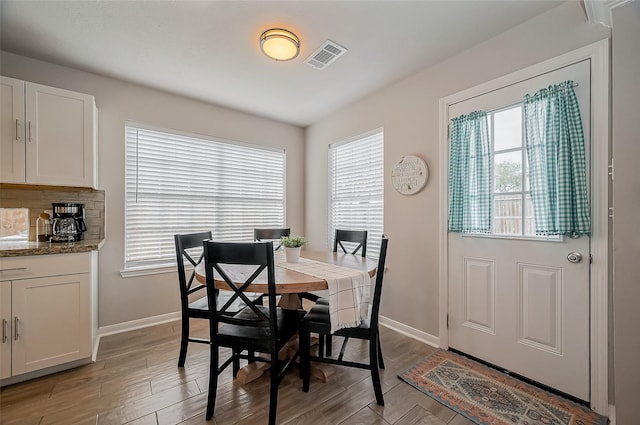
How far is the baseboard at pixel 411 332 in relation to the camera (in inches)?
99.3

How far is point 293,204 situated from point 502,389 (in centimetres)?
313

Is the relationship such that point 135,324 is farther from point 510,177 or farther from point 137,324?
point 510,177

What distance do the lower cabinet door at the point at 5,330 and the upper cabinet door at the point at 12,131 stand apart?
0.84 metres

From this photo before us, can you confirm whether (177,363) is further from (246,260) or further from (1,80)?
(1,80)

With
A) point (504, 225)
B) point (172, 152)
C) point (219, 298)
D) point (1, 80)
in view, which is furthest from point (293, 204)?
point (1, 80)

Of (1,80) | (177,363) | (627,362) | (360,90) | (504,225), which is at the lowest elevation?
(177,363)

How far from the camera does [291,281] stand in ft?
5.27

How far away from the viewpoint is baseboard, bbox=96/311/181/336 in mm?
2701

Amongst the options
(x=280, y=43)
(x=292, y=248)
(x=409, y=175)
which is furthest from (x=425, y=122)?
(x=292, y=248)

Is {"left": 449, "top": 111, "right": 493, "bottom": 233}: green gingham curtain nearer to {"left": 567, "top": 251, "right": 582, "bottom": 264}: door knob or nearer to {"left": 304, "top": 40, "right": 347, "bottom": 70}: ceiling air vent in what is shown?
{"left": 567, "top": 251, "right": 582, "bottom": 264}: door knob

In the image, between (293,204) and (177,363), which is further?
(293,204)

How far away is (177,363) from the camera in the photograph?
2209mm

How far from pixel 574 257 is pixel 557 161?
0.63m

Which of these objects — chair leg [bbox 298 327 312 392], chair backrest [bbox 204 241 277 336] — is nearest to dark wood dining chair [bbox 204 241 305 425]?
chair backrest [bbox 204 241 277 336]
